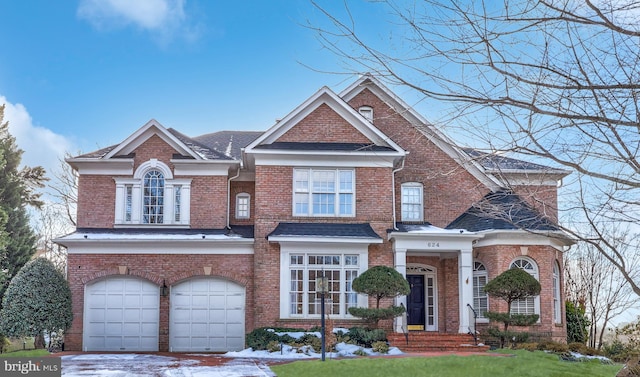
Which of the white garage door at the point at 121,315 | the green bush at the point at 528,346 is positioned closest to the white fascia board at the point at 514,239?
the green bush at the point at 528,346

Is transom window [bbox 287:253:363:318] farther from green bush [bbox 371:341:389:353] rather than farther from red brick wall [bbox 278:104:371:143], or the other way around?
red brick wall [bbox 278:104:371:143]

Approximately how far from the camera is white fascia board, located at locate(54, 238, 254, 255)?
70.1 ft

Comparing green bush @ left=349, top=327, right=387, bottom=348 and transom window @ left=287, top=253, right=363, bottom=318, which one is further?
transom window @ left=287, top=253, right=363, bottom=318

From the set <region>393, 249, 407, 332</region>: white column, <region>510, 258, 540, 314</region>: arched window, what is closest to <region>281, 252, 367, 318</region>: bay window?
<region>393, 249, 407, 332</region>: white column

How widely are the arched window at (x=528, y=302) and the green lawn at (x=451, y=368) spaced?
634cm

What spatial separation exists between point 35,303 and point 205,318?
5087mm

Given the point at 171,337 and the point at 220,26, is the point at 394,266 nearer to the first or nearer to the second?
the point at 171,337

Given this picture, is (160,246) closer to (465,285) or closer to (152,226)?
(152,226)

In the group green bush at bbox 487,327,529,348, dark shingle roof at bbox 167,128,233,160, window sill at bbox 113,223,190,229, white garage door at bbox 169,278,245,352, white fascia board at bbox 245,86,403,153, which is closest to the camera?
green bush at bbox 487,327,529,348

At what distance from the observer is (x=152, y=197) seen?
22.7 metres

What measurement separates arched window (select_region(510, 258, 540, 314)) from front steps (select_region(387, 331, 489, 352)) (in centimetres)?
219

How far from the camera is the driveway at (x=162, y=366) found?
1412cm

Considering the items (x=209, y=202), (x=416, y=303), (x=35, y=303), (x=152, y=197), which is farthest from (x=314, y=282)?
(x=35, y=303)

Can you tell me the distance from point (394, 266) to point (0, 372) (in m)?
12.2
